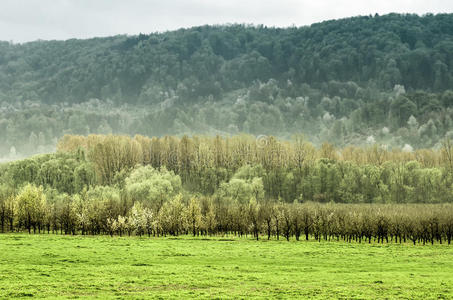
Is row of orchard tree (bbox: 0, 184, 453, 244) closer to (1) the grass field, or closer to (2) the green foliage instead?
(1) the grass field

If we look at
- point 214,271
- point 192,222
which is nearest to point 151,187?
point 192,222

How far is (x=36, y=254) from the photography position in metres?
70.4

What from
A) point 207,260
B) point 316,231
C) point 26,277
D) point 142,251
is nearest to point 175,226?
point 316,231

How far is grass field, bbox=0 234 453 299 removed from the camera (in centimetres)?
4769

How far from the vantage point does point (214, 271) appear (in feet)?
198

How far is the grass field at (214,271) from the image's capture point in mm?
47688

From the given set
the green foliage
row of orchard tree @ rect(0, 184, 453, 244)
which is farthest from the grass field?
the green foliage

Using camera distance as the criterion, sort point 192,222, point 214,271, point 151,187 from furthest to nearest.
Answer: point 151,187, point 192,222, point 214,271

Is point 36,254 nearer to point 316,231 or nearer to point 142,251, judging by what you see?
point 142,251

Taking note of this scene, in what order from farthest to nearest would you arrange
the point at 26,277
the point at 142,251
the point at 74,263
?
the point at 142,251 < the point at 74,263 < the point at 26,277

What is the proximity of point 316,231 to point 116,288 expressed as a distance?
7866cm

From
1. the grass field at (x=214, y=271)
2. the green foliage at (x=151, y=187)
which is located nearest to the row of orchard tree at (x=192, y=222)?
the grass field at (x=214, y=271)

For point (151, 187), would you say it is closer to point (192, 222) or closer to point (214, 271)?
point (192, 222)

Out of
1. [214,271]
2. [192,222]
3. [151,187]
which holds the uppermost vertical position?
[151,187]
